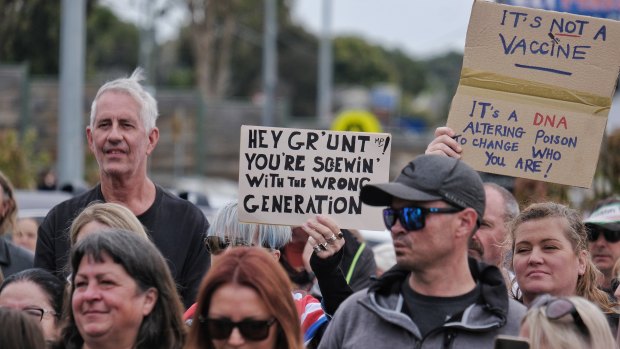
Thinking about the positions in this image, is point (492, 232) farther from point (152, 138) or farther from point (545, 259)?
point (152, 138)

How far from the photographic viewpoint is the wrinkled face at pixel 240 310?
14.3 ft

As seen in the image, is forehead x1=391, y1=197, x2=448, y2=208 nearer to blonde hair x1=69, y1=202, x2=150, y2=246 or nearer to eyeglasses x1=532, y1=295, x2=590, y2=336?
eyeglasses x1=532, y1=295, x2=590, y2=336

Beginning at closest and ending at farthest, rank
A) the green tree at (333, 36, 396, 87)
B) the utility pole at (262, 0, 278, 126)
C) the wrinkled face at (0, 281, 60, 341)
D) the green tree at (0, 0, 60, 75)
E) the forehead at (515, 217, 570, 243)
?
the wrinkled face at (0, 281, 60, 341)
the forehead at (515, 217, 570, 243)
the green tree at (0, 0, 60, 75)
the utility pole at (262, 0, 278, 126)
the green tree at (333, 36, 396, 87)

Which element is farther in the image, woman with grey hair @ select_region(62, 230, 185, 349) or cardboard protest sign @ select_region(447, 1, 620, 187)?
cardboard protest sign @ select_region(447, 1, 620, 187)

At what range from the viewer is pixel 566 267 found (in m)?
5.69

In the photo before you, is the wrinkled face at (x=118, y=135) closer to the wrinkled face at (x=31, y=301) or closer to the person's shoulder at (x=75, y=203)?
the person's shoulder at (x=75, y=203)

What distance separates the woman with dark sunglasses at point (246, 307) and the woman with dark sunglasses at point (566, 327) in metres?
0.79

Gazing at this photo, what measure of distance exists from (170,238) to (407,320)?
211 centimetres

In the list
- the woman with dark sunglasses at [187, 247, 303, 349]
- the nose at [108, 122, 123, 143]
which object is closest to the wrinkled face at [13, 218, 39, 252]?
the nose at [108, 122, 123, 143]

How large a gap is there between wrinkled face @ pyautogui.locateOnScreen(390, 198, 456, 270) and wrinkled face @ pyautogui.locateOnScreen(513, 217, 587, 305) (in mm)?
1196

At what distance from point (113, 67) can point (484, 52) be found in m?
70.8

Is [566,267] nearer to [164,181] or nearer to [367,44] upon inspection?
[164,181]

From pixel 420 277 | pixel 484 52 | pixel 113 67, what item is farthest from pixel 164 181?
pixel 113 67

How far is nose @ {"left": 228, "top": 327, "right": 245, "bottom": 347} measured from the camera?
4332 mm
